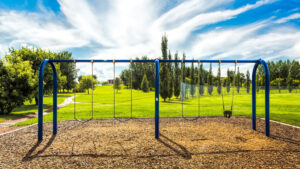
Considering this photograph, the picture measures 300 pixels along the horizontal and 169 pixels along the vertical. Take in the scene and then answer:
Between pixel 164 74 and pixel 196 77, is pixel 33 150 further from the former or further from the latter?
pixel 196 77

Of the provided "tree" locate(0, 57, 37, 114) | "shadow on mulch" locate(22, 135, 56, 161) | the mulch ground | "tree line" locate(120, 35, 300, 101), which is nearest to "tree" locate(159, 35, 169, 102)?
"tree line" locate(120, 35, 300, 101)

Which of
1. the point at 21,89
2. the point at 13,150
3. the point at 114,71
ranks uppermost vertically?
the point at 114,71

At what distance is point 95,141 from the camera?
451 centimetres

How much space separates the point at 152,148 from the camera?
396cm

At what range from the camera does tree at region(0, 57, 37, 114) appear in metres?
9.79

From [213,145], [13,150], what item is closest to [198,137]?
[213,145]

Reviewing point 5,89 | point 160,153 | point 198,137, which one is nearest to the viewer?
point 160,153

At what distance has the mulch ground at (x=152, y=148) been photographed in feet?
10.7

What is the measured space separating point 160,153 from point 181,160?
1.74 feet

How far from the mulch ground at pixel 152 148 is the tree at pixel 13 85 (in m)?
5.87

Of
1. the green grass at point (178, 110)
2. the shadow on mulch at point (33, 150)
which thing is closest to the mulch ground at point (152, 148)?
the shadow on mulch at point (33, 150)

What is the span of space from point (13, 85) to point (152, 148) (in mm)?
10640

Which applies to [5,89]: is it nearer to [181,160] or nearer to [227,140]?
[181,160]

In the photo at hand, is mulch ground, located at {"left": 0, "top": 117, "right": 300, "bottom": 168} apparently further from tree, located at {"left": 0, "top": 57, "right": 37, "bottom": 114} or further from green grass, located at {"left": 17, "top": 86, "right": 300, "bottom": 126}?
tree, located at {"left": 0, "top": 57, "right": 37, "bottom": 114}
